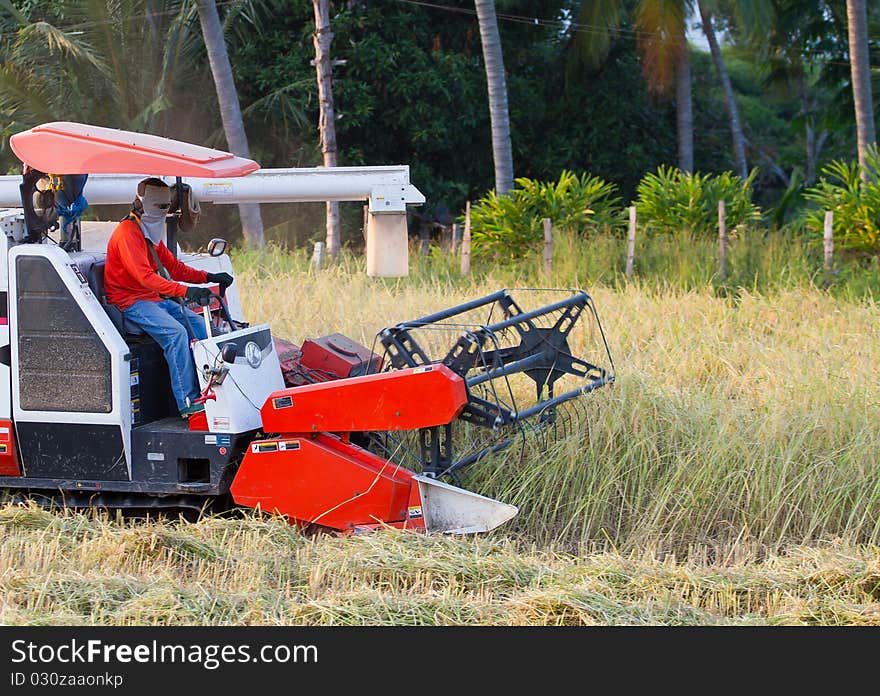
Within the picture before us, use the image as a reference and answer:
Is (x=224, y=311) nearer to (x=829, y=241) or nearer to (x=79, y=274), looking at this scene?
(x=79, y=274)

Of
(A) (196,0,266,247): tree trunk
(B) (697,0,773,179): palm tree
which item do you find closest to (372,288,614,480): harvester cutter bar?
(A) (196,0,266,247): tree trunk

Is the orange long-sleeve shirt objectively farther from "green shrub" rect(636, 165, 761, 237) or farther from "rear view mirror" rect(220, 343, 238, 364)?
"green shrub" rect(636, 165, 761, 237)

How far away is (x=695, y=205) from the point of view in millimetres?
16812

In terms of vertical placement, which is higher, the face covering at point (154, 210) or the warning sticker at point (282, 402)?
the face covering at point (154, 210)

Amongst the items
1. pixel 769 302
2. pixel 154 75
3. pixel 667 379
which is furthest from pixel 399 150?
pixel 667 379

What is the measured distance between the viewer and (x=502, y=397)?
8.52 meters

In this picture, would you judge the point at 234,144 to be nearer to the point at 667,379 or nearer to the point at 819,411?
the point at 667,379

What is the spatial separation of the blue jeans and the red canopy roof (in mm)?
808

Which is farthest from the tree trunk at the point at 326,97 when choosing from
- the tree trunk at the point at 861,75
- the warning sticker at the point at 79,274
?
the warning sticker at the point at 79,274

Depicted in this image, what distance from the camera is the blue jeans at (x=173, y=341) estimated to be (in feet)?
21.6

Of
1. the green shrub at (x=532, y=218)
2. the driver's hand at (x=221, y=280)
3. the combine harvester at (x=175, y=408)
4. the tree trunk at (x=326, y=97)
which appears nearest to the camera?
the combine harvester at (x=175, y=408)

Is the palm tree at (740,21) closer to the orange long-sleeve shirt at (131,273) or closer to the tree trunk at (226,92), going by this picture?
the tree trunk at (226,92)

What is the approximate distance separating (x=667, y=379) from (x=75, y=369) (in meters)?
4.40

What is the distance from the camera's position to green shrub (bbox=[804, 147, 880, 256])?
14.5 m
